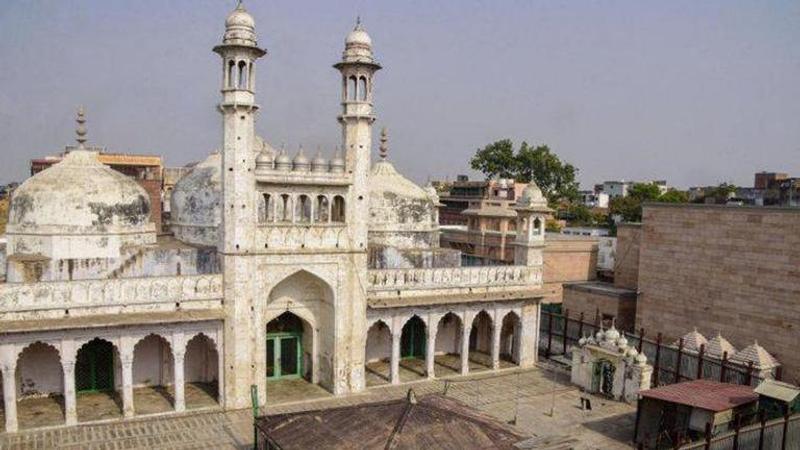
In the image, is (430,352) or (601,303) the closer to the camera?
(430,352)

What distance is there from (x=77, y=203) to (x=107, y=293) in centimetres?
551

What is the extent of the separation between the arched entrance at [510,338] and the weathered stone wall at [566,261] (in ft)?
29.4

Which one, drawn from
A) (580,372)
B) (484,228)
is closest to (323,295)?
(580,372)

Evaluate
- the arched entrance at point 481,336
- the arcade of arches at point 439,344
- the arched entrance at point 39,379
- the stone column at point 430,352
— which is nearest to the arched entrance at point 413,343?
the arcade of arches at point 439,344

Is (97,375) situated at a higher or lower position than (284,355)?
lower

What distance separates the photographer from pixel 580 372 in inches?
886

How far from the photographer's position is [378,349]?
80.4ft

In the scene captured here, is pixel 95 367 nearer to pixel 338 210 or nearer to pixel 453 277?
pixel 338 210

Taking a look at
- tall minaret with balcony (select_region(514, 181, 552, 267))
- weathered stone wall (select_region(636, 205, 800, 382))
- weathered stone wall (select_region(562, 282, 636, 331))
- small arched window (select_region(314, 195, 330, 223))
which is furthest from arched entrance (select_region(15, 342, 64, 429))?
weathered stone wall (select_region(636, 205, 800, 382))

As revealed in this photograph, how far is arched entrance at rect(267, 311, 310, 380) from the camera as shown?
2161cm

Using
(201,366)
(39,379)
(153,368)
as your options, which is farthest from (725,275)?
(39,379)

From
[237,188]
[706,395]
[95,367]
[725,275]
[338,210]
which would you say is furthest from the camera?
[725,275]

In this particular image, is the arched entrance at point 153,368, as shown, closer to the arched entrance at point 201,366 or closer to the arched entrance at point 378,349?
the arched entrance at point 201,366

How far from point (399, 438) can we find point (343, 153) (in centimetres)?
1092
